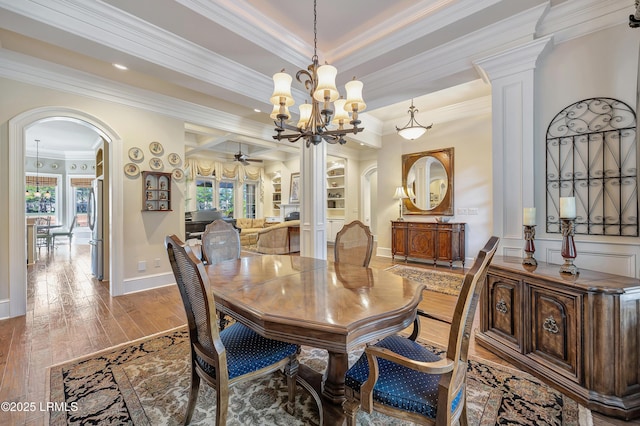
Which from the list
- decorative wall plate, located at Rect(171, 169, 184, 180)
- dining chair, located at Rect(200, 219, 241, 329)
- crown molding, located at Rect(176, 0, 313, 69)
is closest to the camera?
crown molding, located at Rect(176, 0, 313, 69)

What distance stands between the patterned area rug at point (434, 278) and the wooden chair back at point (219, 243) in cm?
280

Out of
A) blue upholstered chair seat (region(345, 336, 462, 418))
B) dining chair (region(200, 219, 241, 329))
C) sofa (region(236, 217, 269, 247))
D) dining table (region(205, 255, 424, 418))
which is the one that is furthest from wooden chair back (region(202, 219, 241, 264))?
sofa (region(236, 217, 269, 247))

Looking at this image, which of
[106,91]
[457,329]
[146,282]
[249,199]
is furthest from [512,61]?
[249,199]

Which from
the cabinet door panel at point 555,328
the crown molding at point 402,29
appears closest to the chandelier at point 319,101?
the crown molding at point 402,29

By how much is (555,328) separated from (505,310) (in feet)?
1.22

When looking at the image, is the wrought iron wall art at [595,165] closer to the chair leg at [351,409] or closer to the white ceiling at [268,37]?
the white ceiling at [268,37]

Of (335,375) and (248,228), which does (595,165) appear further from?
(248,228)

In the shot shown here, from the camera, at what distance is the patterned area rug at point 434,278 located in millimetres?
3848

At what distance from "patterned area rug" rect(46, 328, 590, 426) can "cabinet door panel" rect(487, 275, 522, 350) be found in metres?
0.27

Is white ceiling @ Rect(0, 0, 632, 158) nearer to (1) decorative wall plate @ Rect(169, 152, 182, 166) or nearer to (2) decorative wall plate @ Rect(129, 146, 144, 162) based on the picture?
(2) decorative wall plate @ Rect(129, 146, 144, 162)

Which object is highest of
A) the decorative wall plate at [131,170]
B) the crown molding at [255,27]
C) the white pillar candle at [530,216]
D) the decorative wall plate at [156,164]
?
the crown molding at [255,27]

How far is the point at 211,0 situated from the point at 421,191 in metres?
4.84

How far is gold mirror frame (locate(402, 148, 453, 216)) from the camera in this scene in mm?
5289

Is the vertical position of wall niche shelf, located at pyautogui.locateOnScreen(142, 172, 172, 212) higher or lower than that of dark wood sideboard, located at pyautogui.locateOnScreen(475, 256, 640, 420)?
higher
